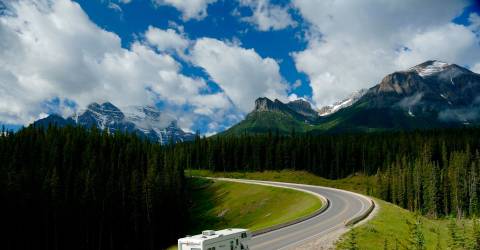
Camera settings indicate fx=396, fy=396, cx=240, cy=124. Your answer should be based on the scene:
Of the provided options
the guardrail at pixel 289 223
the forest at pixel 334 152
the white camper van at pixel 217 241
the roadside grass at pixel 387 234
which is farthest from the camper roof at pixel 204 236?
the forest at pixel 334 152

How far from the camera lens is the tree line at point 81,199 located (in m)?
76.0

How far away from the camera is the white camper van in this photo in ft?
109

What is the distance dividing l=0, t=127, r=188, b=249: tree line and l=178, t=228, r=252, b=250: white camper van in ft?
181

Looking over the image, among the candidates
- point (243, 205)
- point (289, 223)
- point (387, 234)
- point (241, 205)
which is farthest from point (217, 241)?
point (241, 205)

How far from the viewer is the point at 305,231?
163ft

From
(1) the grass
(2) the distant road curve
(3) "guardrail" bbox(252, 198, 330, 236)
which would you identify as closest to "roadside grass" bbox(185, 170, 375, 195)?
(1) the grass

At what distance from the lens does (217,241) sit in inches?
1371

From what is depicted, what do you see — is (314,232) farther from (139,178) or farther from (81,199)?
(139,178)

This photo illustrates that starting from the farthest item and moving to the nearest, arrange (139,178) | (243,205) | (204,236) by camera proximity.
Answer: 1. (243,205)
2. (139,178)
3. (204,236)

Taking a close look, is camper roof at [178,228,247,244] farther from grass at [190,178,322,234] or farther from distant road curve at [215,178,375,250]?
grass at [190,178,322,234]

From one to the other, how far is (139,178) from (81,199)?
19039mm

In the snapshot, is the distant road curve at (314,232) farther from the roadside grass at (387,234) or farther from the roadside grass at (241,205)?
the roadside grass at (241,205)

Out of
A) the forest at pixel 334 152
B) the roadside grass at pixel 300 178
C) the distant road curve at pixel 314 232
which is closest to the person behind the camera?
the distant road curve at pixel 314 232

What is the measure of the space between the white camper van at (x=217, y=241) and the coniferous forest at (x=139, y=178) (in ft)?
181
